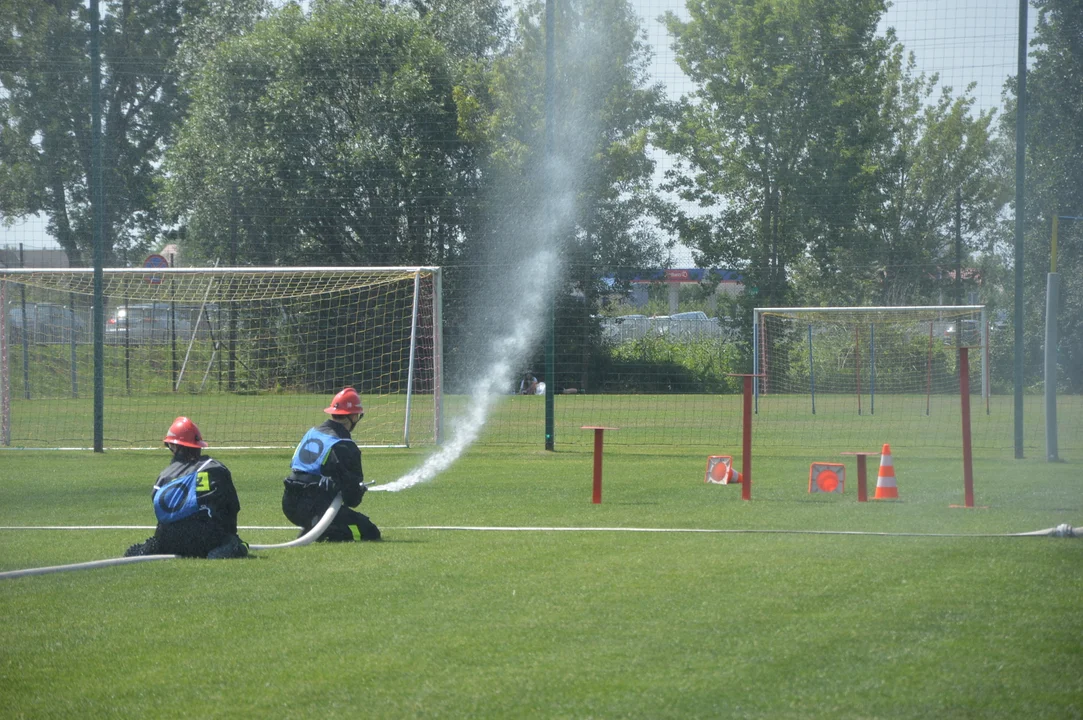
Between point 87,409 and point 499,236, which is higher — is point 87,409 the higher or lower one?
the lower one

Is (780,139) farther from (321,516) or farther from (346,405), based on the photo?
(321,516)

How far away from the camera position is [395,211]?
24.0 metres

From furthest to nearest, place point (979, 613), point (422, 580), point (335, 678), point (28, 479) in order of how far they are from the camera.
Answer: point (28, 479) → point (422, 580) → point (979, 613) → point (335, 678)

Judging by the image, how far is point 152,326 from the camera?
2672 centimetres

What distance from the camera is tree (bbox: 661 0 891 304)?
22891mm

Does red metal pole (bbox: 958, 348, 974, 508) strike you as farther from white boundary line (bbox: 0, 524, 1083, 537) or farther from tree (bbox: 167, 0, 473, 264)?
tree (bbox: 167, 0, 473, 264)

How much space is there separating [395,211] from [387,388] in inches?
144

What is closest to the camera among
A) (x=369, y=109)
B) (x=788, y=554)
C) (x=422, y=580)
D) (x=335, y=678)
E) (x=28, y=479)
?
(x=335, y=678)

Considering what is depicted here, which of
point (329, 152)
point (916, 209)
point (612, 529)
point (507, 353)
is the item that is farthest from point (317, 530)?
point (916, 209)

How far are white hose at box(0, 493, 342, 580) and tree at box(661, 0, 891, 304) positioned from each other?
48.7 ft

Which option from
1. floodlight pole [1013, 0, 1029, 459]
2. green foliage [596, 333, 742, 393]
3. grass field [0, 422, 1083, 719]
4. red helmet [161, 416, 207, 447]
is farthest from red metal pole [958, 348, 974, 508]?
green foliage [596, 333, 742, 393]

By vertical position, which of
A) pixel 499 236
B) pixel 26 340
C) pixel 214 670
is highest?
pixel 499 236

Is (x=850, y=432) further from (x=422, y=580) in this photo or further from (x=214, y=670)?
(x=214, y=670)

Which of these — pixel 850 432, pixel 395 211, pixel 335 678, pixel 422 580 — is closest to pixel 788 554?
pixel 422 580
